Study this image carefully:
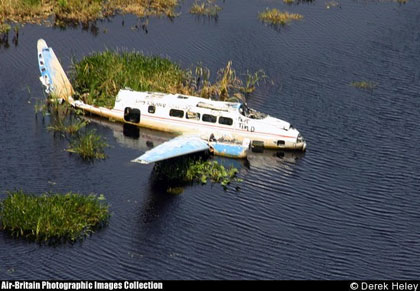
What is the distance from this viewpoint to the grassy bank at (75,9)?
84.0 m

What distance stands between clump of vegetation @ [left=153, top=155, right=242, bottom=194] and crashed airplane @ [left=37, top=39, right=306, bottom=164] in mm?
1014

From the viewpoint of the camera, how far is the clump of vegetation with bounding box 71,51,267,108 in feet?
213

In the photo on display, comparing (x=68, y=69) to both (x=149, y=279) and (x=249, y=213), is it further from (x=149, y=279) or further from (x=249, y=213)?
(x=149, y=279)

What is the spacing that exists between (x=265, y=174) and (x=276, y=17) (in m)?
35.7

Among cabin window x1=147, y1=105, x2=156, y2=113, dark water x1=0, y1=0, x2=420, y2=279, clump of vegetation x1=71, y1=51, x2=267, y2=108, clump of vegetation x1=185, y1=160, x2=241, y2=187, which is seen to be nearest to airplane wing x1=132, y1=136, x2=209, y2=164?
clump of vegetation x1=185, y1=160, x2=241, y2=187

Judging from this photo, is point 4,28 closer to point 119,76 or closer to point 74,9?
point 74,9

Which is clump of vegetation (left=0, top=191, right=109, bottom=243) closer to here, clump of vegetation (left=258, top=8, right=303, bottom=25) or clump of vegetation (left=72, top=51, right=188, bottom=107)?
clump of vegetation (left=72, top=51, right=188, bottom=107)

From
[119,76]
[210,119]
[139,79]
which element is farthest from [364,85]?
[119,76]

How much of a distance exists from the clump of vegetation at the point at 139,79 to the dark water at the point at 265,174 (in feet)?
8.97

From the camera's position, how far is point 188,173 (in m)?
54.5

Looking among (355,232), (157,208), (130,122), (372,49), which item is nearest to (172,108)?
(130,122)

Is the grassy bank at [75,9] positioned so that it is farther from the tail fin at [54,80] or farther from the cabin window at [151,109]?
the cabin window at [151,109]

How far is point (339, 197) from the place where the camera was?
175ft

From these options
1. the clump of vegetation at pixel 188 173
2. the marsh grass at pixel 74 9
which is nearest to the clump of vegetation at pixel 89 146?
the clump of vegetation at pixel 188 173
